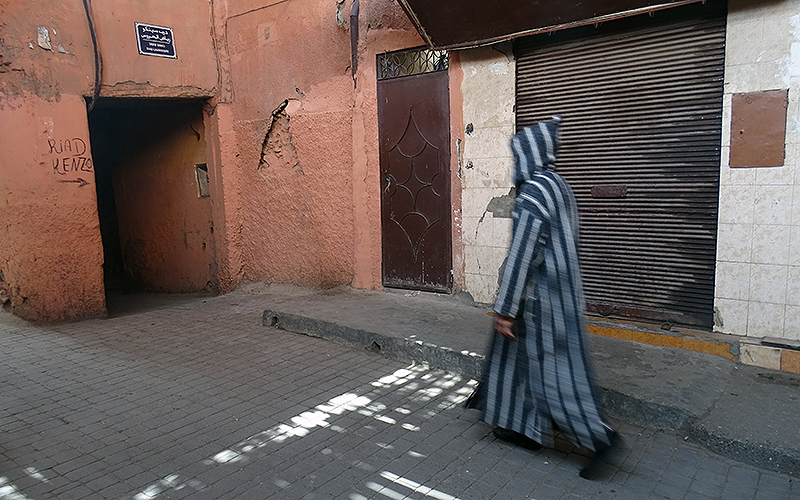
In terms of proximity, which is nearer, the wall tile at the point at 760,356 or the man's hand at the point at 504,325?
the man's hand at the point at 504,325

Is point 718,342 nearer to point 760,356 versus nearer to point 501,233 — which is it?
point 760,356

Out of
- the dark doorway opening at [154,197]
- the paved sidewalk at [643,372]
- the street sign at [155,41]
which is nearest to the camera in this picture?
the paved sidewalk at [643,372]

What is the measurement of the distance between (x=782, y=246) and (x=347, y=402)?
3.27m

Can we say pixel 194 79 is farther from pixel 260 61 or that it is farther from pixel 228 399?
pixel 228 399

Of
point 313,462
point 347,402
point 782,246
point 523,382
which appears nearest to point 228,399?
point 347,402

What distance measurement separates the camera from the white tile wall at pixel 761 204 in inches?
152

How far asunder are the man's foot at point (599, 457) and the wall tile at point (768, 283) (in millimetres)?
2044

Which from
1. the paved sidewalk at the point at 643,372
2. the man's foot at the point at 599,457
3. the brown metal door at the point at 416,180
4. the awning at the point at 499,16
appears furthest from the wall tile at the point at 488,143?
the man's foot at the point at 599,457

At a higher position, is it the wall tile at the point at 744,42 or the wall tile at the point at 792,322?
the wall tile at the point at 744,42

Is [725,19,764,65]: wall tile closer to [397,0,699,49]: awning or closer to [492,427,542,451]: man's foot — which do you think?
[397,0,699,49]: awning

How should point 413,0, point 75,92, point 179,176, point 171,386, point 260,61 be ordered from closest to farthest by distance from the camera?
point 171,386 → point 413,0 → point 75,92 → point 260,61 → point 179,176

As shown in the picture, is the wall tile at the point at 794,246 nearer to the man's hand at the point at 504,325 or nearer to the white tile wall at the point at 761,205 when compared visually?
the white tile wall at the point at 761,205

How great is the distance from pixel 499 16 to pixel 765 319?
3.23m

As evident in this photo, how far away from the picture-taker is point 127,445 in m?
3.32
